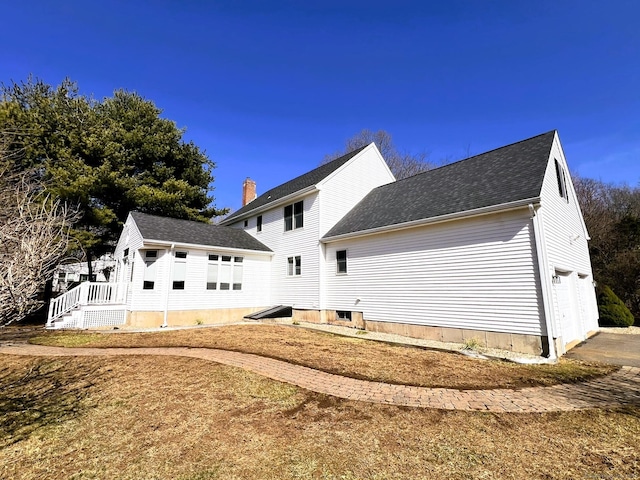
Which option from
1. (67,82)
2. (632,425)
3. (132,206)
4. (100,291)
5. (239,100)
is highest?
(67,82)

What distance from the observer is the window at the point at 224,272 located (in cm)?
1545

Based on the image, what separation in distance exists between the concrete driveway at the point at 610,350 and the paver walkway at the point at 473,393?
3.25 ft

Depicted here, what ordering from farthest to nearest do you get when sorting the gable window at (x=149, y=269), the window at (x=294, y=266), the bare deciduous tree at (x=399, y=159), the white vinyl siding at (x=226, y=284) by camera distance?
the bare deciduous tree at (x=399, y=159), the window at (x=294, y=266), the white vinyl siding at (x=226, y=284), the gable window at (x=149, y=269)

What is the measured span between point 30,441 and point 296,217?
534 inches

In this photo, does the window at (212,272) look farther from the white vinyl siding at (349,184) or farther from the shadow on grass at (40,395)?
the shadow on grass at (40,395)

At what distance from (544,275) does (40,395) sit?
39.4ft

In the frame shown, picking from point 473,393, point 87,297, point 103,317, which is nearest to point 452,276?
point 473,393

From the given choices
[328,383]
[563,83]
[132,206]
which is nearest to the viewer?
[328,383]

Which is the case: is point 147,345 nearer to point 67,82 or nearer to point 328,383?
point 328,383

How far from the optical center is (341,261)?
14359mm

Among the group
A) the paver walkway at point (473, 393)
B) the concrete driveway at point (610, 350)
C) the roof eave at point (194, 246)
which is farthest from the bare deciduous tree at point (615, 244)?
the roof eave at point (194, 246)

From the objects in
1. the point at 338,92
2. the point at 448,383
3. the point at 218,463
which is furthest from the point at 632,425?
the point at 338,92

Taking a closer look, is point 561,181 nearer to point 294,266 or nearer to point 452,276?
point 452,276

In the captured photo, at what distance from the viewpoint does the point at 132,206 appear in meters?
21.4
